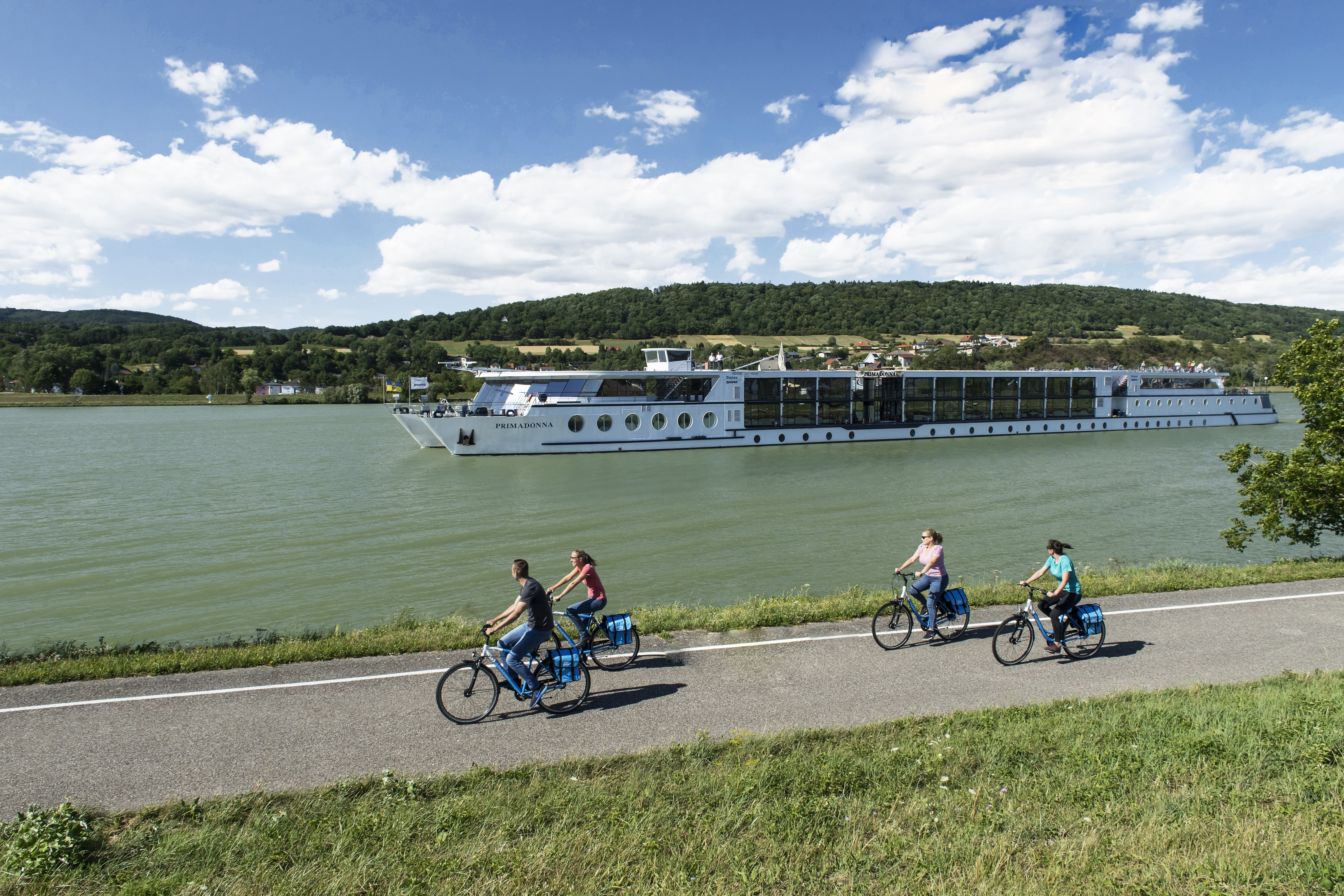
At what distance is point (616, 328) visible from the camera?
5276 inches

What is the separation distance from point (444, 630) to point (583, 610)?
2515mm

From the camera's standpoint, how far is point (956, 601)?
1002 centimetres

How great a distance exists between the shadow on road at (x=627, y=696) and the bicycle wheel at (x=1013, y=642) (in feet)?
13.2

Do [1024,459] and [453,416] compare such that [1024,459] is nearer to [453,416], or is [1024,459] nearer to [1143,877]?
[453,416]

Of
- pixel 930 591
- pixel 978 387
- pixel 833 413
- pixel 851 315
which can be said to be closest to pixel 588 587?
pixel 930 591

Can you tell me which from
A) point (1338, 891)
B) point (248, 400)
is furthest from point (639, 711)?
point (248, 400)

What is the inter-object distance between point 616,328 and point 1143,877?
433ft

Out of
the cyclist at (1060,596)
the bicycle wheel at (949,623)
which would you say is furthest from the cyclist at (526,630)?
the cyclist at (1060,596)

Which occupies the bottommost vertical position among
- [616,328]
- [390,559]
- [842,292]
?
[390,559]

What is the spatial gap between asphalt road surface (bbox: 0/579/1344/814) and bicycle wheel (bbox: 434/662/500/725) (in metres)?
0.14

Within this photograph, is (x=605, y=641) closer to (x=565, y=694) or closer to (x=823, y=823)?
(x=565, y=694)

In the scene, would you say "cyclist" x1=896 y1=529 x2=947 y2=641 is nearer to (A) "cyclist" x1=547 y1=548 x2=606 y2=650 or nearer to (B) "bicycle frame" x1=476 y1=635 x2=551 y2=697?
(A) "cyclist" x1=547 y1=548 x2=606 y2=650

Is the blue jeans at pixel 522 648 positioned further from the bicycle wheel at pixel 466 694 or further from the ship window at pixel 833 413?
the ship window at pixel 833 413

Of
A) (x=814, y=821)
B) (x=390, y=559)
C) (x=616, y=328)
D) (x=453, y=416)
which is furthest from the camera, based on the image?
(x=616, y=328)
